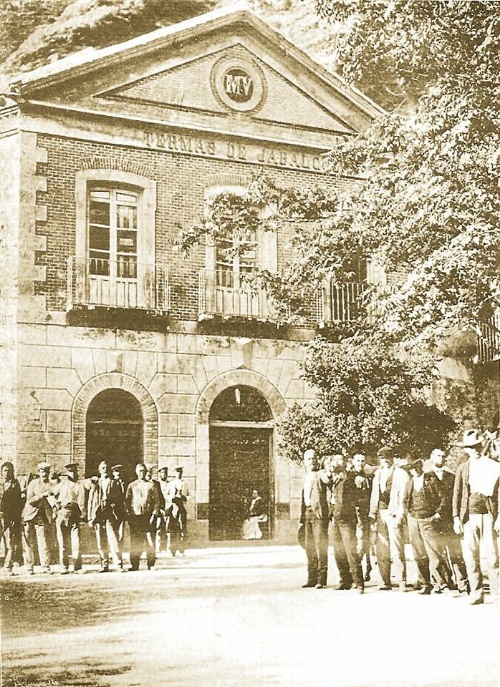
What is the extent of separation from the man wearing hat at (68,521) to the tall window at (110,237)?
2.01 metres

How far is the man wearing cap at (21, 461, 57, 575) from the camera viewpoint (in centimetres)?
867

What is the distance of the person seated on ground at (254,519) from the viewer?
26.0 feet

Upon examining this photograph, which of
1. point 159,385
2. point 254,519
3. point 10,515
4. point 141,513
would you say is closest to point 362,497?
point 254,519

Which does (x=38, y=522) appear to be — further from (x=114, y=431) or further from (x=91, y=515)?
(x=114, y=431)

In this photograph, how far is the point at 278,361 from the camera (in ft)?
28.3

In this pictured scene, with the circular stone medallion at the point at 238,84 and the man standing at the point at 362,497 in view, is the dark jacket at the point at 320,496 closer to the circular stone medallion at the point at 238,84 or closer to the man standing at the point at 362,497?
the man standing at the point at 362,497

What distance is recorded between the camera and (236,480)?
316 inches

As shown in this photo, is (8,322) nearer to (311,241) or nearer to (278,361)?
(278,361)

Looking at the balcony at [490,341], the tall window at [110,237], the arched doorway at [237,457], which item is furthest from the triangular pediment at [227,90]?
the arched doorway at [237,457]

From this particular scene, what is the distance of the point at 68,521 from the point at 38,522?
0.33 metres

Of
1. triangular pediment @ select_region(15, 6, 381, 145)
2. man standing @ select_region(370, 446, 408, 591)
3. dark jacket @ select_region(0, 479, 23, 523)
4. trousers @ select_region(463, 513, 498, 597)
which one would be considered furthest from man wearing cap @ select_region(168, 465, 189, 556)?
triangular pediment @ select_region(15, 6, 381, 145)

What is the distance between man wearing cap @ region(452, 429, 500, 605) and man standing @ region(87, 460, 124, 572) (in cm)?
331

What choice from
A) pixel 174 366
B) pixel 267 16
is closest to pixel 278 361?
pixel 174 366

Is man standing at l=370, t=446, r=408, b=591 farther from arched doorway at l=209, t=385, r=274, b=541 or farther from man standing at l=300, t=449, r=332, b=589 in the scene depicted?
arched doorway at l=209, t=385, r=274, b=541
